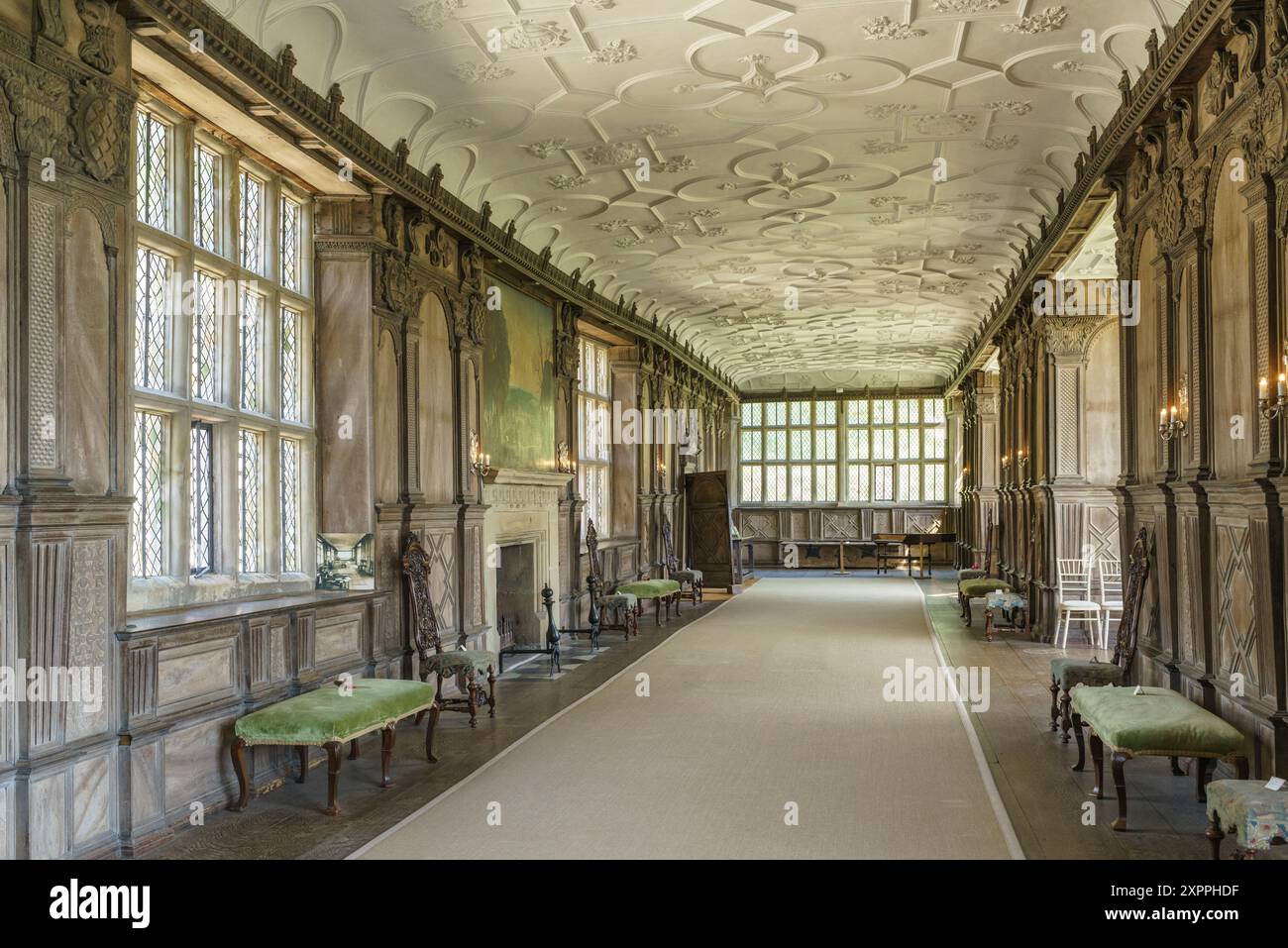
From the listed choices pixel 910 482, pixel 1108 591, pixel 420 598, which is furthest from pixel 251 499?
pixel 910 482

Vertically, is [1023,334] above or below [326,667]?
above

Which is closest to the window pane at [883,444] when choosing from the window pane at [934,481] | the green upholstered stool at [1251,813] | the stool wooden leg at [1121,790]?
the window pane at [934,481]

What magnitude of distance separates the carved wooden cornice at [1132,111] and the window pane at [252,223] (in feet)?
18.2

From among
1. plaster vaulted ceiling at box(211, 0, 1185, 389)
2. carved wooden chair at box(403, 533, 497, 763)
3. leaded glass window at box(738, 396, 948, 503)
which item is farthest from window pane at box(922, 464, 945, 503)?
carved wooden chair at box(403, 533, 497, 763)

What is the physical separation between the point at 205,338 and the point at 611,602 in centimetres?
734

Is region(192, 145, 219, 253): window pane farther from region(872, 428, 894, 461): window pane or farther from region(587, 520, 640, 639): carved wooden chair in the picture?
region(872, 428, 894, 461): window pane

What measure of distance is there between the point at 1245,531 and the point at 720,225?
745 cm

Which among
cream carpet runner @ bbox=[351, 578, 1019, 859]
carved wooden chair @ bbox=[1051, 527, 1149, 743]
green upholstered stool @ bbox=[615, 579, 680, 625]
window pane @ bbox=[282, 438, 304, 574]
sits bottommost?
cream carpet runner @ bbox=[351, 578, 1019, 859]

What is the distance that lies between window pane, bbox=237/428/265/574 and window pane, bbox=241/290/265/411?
0.71 ft

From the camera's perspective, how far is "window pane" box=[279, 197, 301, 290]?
7.28 m

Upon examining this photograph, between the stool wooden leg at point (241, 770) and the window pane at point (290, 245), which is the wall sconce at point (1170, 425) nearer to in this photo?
the stool wooden leg at point (241, 770)

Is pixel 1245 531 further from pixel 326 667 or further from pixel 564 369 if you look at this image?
pixel 564 369

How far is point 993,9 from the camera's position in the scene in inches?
258
